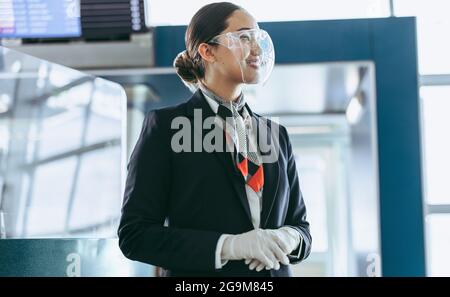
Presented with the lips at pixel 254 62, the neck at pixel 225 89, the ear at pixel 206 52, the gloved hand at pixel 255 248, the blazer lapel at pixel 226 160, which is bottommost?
the gloved hand at pixel 255 248

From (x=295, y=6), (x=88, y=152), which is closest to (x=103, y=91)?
(x=88, y=152)

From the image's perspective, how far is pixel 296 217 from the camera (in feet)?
5.12

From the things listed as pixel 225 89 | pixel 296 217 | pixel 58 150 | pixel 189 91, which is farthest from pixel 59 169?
pixel 296 217

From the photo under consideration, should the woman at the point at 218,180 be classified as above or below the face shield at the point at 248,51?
below

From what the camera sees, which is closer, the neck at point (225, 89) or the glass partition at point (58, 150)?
the neck at point (225, 89)

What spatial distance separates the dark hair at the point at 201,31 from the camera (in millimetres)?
1626

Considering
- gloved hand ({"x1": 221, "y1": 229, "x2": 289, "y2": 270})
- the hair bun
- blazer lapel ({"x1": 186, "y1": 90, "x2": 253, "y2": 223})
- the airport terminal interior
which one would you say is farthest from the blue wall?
gloved hand ({"x1": 221, "y1": 229, "x2": 289, "y2": 270})

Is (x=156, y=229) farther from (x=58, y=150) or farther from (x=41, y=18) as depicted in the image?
(x=41, y=18)

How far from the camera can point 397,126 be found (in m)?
2.62

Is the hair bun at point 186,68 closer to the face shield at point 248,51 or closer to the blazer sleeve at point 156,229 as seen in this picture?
the face shield at point 248,51

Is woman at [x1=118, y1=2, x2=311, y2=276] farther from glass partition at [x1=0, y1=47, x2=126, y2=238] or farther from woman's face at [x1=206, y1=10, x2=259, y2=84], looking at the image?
glass partition at [x1=0, y1=47, x2=126, y2=238]

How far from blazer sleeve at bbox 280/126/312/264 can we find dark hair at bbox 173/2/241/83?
28 centimetres

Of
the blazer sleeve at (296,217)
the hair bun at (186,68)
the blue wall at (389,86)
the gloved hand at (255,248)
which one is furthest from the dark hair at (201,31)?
the blue wall at (389,86)
